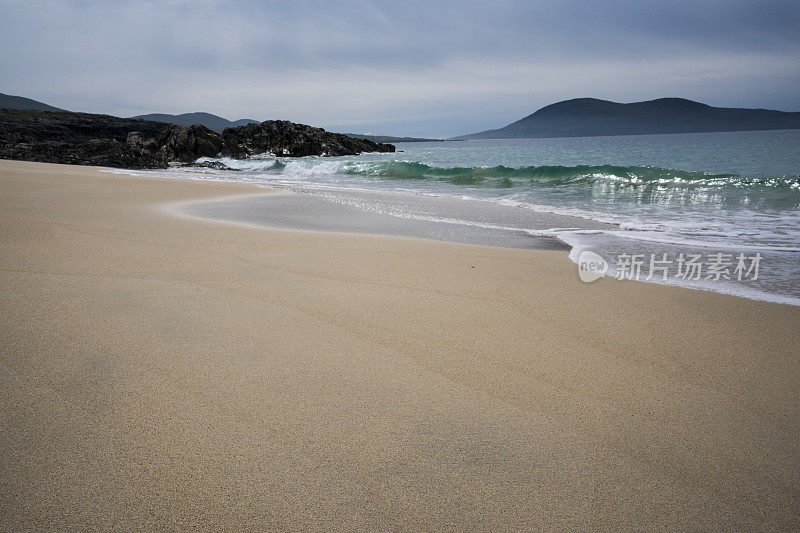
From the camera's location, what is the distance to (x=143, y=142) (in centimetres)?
3372

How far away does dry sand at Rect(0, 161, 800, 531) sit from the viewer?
46.5 inches

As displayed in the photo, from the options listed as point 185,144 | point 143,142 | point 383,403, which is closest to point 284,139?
point 143,142

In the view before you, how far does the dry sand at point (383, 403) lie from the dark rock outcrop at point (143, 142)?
832 inches

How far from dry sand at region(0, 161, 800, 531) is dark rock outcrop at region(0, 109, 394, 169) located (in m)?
21.1

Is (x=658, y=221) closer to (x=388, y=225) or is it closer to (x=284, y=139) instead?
(x=388, y=225)

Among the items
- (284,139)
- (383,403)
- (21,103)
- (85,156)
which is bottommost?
(383,403)

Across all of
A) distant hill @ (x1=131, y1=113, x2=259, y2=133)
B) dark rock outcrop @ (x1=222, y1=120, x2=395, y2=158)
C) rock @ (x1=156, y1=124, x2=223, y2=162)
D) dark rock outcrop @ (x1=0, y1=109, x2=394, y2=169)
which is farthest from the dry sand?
distant hill @ (x1=131, y1=113, x2=259, y2=133)

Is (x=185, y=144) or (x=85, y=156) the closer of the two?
(x=85, y=156)

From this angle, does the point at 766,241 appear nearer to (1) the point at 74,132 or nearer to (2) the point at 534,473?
(2) the point at 534,473

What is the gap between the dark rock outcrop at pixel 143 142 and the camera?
20.5 metres

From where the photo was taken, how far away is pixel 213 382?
1.72 metres

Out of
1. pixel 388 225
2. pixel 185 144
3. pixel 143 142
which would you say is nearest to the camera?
pixel 388 225

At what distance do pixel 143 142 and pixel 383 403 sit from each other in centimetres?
3876

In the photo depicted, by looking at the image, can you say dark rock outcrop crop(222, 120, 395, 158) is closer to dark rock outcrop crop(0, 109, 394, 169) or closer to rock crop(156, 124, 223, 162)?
dark rock outcrop crop(0, 109, 394, 169)
